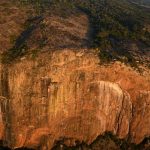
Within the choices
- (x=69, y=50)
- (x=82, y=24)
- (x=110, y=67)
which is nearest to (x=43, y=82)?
(x=69, y=50)

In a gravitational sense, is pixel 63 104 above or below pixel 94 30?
below

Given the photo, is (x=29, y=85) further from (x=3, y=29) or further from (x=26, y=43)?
(x=3, y=29)

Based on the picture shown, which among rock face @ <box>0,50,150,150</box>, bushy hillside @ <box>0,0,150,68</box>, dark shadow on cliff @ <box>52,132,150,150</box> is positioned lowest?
dark shadow on cliff @ <box>52,132,150,150</box>

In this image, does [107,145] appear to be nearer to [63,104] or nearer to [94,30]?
[63,104]

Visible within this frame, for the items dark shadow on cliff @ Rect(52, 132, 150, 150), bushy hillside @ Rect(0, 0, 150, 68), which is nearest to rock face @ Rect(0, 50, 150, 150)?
dark shadow on cliff @ Rect(52, 132, 150, 150)

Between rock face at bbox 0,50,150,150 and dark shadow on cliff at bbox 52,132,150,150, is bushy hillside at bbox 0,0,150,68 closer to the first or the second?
rock face at bbox 0,50,150,150

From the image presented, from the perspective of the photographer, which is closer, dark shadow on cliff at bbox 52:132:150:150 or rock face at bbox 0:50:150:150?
rock face at bbox 0:50:150:150

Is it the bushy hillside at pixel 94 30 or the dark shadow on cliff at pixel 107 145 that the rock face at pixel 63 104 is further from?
the bushy hillside at pixel 94 30

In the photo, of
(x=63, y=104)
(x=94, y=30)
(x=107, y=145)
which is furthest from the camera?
(x=94, y=30)

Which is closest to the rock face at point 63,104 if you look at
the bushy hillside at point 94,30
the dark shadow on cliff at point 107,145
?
the dark shadow on cliff at point 107,145

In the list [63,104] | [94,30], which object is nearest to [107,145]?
[63,104]
